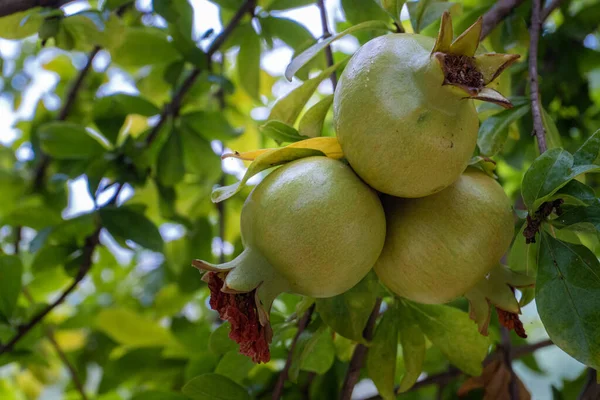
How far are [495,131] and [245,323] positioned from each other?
38cm

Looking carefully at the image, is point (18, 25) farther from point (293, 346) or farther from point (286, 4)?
point (293, 346)

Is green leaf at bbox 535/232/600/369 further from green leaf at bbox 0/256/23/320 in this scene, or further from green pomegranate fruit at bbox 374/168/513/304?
green leaf at bbox 0/256/23/320

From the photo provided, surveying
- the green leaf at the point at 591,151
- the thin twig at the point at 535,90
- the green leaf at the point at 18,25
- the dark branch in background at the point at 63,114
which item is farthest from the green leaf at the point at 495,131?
the dark branch in background at the point at 63,114

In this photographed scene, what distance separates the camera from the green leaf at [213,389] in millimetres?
671

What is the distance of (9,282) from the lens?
0.88 m

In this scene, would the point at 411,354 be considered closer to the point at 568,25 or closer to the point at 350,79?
the point at 350,79

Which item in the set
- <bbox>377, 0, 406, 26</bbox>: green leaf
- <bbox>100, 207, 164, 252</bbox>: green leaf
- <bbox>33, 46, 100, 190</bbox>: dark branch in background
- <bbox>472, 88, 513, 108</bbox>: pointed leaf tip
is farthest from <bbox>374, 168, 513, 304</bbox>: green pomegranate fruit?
<bbox>33, 46, 100, 190</bbox>: dark branch in background

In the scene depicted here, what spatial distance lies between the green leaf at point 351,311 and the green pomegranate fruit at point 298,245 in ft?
0.32

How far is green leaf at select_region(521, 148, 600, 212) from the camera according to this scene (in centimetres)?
51

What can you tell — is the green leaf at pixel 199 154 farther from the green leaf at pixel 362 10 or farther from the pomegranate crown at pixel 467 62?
the pomegranate crown at pixel 467 62

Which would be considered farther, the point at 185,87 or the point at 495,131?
the point at 185,87

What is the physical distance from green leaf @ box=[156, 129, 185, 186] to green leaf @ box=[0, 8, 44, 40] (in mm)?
295

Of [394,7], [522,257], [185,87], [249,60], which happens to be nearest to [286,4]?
[249,60]

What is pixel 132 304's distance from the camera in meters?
1.53
